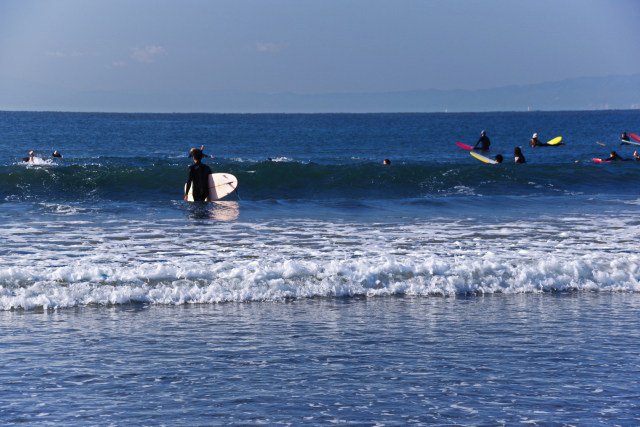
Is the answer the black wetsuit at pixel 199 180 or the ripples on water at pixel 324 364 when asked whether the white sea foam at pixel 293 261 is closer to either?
the ripples on water at pixel 324 364

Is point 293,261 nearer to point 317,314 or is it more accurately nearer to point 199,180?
point 317,314

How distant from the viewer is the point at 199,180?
1808cm

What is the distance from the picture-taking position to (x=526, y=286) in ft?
31.9

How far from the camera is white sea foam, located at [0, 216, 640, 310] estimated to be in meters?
A: 9.00

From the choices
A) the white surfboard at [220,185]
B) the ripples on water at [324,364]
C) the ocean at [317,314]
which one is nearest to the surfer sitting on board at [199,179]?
the ocean at [317,314]

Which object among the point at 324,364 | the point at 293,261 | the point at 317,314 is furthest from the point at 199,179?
the point at 324,364

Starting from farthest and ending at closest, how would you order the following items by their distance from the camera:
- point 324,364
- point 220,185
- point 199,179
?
point 220,185 → point 199,179 → point 324,364

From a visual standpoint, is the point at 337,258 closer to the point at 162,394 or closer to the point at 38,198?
the point at 162,394

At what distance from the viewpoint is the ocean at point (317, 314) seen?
209 inches

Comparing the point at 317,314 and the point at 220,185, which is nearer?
the point at 317,314

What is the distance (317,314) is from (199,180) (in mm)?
10638

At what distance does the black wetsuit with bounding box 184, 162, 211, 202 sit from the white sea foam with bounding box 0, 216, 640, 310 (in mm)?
3214

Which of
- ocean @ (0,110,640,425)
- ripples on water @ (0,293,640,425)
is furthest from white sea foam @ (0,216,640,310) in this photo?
ripples on water @ (0,293,640,425)

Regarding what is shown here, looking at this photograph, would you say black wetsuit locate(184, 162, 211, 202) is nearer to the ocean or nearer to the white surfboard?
the ocean
